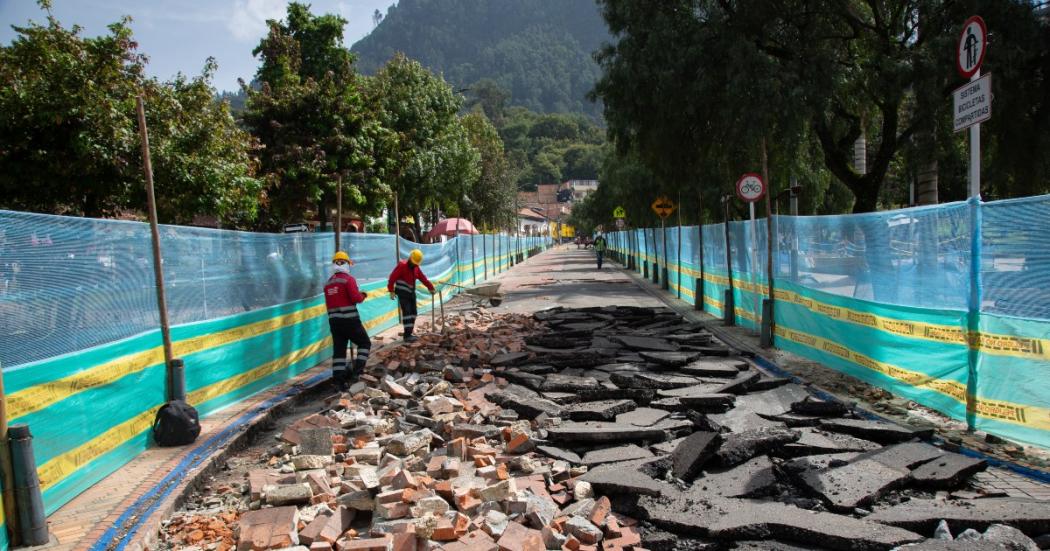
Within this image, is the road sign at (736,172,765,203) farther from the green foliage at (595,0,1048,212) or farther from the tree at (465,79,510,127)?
the tree at (465,79,510,127)

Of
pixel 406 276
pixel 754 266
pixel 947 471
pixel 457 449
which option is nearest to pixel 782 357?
pixel 754 266

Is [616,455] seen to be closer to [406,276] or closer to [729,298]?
[406,276]

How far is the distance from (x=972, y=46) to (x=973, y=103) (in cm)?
58

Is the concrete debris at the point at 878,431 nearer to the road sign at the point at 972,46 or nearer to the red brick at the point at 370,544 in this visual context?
the road sign at the point at 972,46

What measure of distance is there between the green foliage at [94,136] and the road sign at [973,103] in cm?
1244

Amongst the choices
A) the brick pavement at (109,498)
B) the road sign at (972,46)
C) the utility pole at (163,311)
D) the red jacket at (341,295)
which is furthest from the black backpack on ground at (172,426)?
the road sign at (972,46)

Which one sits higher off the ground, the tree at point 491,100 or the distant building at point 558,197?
the tree at point 491,100

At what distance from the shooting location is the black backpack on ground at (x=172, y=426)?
6.39 metres

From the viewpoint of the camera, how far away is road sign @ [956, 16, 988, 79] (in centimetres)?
612

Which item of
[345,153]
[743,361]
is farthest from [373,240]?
[743,361]

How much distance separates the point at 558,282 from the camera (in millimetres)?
29250

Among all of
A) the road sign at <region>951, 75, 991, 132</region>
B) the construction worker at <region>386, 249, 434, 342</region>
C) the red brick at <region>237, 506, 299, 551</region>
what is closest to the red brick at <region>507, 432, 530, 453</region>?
the red brick at <region>237, 506, 299, 551</region>

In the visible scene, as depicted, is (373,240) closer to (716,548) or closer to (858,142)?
(716,548)

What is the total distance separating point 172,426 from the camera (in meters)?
6.39
